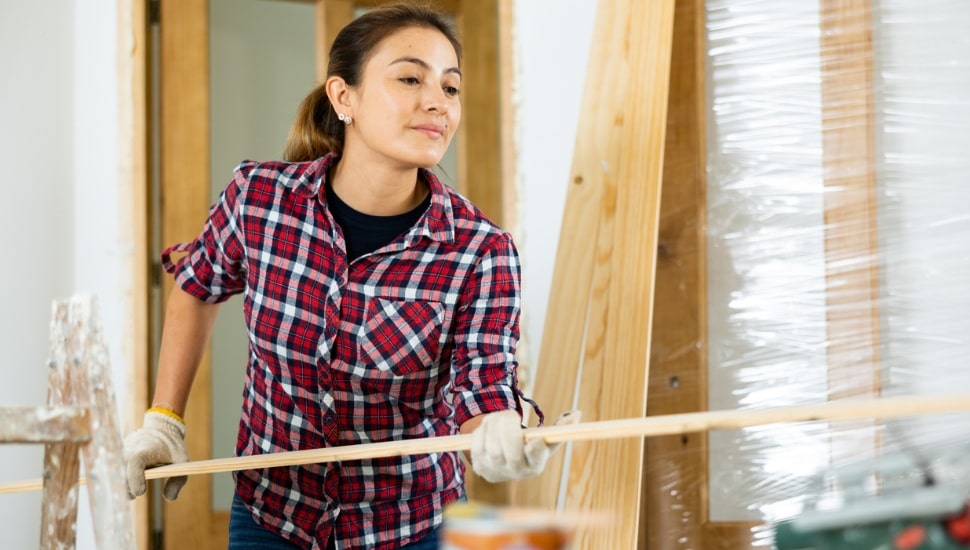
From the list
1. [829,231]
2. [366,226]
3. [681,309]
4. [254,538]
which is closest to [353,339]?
[366,226]

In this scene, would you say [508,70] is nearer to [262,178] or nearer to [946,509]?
[262,178]

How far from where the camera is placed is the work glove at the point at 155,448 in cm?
174

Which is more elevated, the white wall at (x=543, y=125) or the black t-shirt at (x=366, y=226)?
the white wall at (x=543, y=125)

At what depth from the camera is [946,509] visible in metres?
0.85

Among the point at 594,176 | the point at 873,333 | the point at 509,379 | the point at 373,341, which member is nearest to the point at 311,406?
the point at 373,341

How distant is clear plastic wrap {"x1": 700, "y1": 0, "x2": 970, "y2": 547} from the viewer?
71.9 inches

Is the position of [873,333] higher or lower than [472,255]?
lower

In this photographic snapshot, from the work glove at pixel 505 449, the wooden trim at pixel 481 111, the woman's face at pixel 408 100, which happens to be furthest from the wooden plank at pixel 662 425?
the wooden trim at pixel 481 111

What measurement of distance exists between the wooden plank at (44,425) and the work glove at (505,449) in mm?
492

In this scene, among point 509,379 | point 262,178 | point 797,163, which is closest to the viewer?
point 509,379

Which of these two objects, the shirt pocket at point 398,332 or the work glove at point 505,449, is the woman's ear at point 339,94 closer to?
the shirt pocket at point 398,332

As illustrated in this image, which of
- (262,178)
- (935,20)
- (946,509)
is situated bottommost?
(946,509)

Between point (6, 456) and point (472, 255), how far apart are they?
1.40m

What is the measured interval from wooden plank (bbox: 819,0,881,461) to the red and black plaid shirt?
Result: 614 mm
